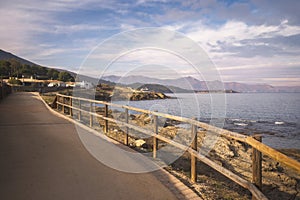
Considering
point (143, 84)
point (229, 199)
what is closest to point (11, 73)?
point (143, 84)

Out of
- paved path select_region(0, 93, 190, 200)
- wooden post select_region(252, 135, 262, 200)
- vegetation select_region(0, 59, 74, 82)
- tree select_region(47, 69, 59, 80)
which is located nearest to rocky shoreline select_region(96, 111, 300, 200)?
paved path select_region(0, 93, 190, 200)

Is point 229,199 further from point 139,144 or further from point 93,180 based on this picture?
point 139,144

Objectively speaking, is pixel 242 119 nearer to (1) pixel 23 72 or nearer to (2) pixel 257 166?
(2) pixel 257 166

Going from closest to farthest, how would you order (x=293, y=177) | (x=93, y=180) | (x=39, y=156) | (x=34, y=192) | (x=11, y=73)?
(x=34, y=192) < (x=93, y=180) < (x=39, y=156) < (x=293, y=177) < (x=11, y=73)

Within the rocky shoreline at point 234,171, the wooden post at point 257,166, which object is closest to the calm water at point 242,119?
the rocky shoreline at point 234,171

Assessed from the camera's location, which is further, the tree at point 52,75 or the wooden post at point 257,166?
the tree at point 52,75

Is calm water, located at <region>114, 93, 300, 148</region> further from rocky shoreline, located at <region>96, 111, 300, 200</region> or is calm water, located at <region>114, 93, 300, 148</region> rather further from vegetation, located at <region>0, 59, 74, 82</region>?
vegetation, located at <region>0, 59, 74, 82</region>

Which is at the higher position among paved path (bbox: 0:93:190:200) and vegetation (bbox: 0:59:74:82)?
vegetation (bbox: 0:59:74:82)

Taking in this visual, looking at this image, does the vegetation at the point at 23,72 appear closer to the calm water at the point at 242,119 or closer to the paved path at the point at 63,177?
the calm water at the point at 242,119

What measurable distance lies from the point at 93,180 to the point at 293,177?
7194 millimetres

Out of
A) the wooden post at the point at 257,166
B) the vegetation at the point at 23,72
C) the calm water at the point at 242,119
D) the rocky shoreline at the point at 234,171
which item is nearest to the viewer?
the wooden post at the point at 257,166

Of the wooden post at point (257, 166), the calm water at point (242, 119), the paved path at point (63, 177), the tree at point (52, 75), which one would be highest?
the tree at point (52, 75)

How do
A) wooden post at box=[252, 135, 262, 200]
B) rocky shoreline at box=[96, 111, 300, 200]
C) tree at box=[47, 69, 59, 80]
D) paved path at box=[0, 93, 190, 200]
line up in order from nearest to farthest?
wooden post at box=[252, 135, 262, 200], paved path at box=[0, 93, 190, 200], rocky shoreline at box=[96, 111, 300, 200], tree at box=[47, 69, 59, 80]

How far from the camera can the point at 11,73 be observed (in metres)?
101
